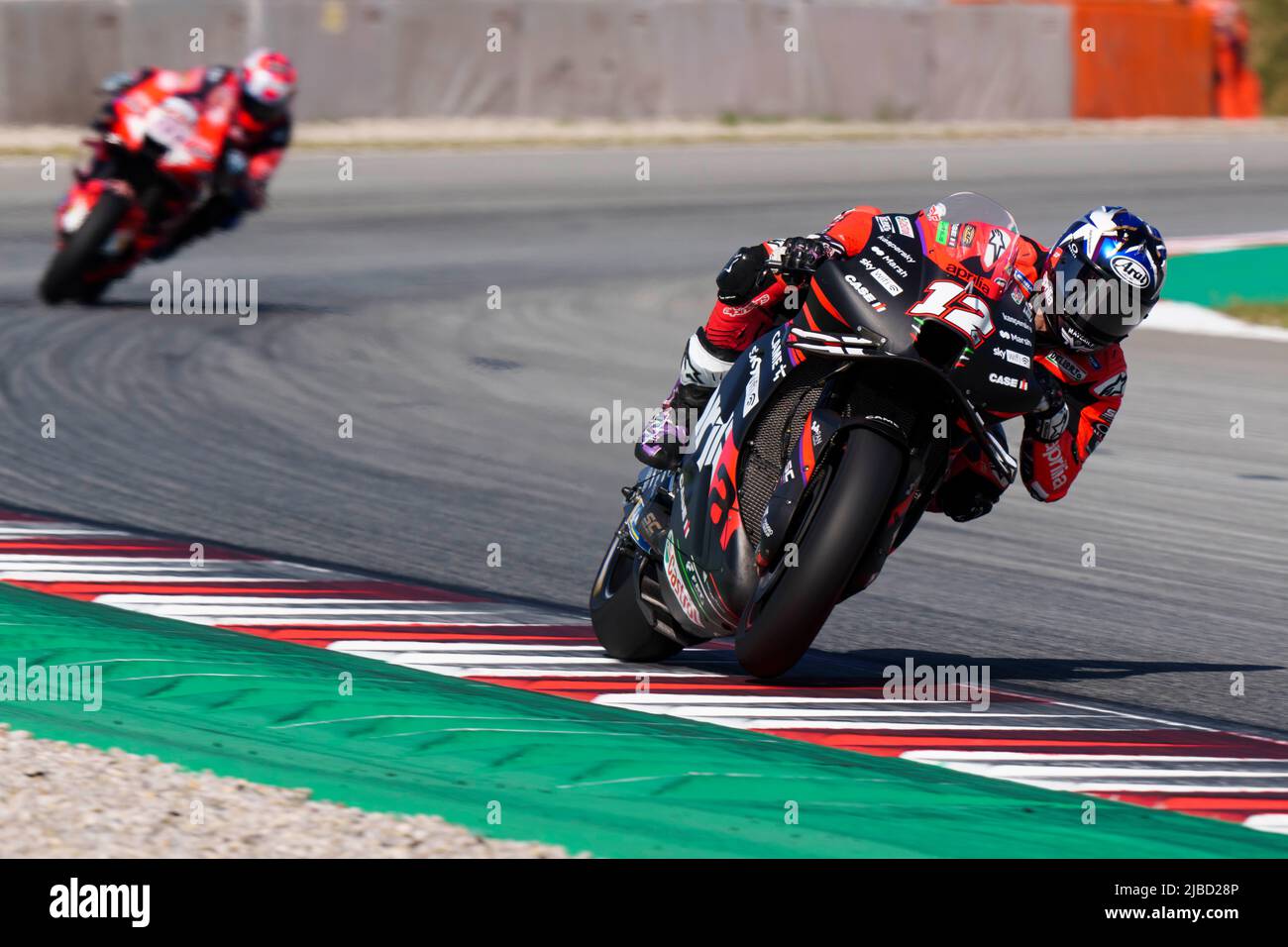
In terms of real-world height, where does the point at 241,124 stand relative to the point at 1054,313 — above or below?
above

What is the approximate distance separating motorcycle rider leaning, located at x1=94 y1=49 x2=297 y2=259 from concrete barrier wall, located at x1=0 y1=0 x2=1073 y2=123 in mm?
10382

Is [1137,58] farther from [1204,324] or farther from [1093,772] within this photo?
[1093,772]

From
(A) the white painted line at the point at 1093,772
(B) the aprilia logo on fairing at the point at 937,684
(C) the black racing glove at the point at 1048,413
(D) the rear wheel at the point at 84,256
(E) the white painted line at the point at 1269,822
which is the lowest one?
(E) the white painted line at the point at 1269,822

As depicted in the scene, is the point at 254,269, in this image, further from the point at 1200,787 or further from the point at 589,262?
the point at 1200,787

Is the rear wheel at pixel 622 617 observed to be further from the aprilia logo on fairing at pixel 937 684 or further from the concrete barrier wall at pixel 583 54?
the concrete barrier wall at pixel 583 54

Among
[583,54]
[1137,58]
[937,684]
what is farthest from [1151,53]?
[937,684]

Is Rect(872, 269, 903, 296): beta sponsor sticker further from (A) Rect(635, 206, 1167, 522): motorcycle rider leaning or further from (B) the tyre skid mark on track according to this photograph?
(B) the tyre skid mark on track

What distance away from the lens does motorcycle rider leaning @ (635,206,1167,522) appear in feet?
18.5

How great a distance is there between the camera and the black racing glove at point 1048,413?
18.8 ft

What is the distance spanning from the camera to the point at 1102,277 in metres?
5.61

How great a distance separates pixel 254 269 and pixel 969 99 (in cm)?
1897

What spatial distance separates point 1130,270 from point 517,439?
5592mm

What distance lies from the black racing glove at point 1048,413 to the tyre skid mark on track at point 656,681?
817mm

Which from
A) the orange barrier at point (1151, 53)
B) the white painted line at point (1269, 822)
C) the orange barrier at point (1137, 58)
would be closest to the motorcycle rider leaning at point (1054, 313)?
the white painted line at point (1269, 822)
